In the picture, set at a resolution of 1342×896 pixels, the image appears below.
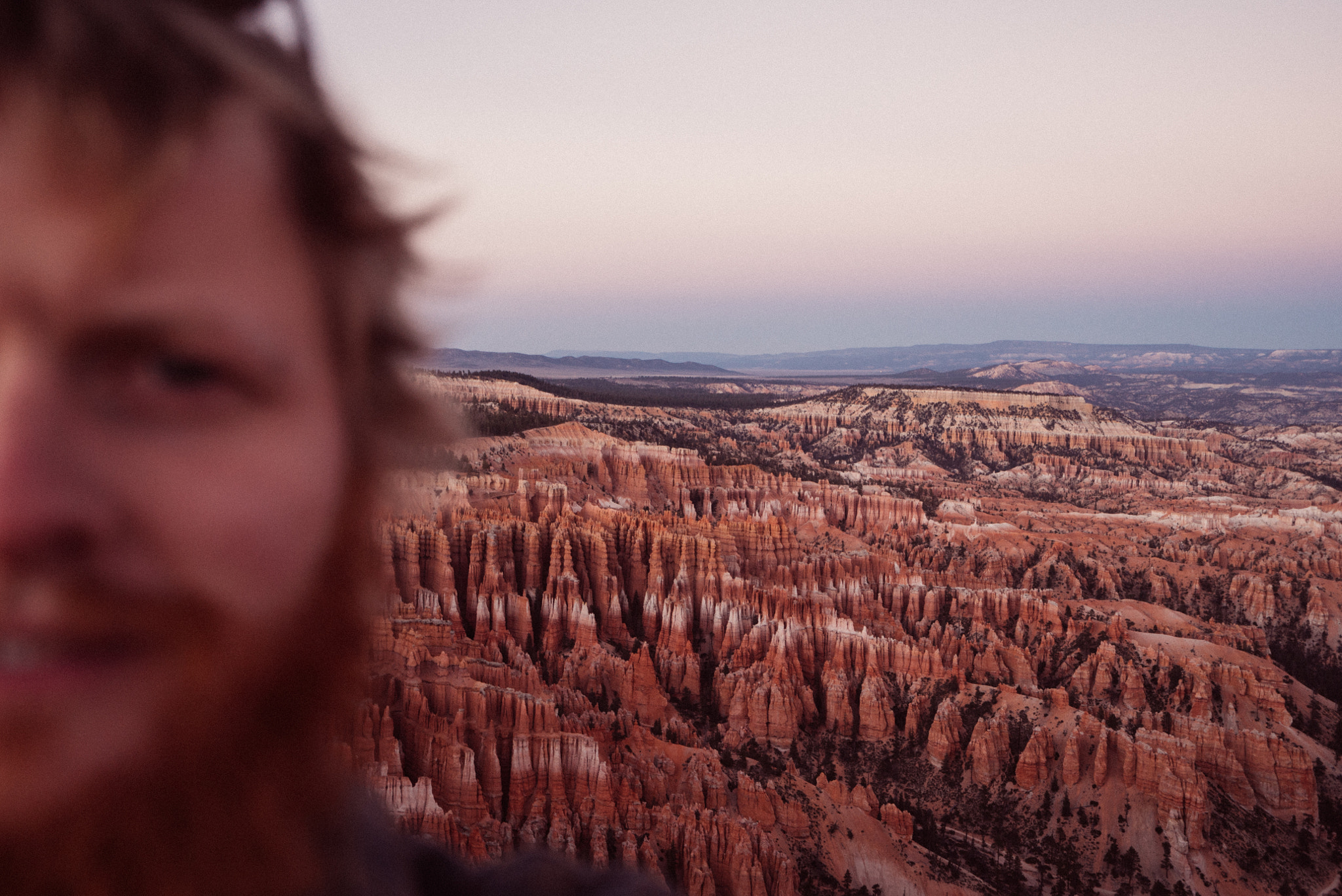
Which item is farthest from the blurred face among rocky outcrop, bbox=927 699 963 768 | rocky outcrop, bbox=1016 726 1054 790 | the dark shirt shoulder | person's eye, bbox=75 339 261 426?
rocky outcrop, bbox=927 699 963 768

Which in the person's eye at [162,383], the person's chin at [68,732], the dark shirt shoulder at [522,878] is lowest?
the dark shirt shoulder at [522,878]

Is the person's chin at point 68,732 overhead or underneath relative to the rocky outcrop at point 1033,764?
overhead

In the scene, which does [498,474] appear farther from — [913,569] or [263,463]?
[263,463]

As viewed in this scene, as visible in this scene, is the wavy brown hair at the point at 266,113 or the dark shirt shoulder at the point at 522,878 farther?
the dark shirt shoulder at the point at 522,878

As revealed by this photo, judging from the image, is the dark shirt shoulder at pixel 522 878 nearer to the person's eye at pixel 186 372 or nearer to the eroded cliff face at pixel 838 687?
the eroded cliff face at pixel 838 687

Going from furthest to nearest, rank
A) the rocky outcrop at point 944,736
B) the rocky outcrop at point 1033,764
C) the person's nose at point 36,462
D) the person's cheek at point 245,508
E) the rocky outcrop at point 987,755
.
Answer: the rocky outcrop at point 944,736, the rocky outcrop at point 987,755, the rocky outcrop at point 1033,764, the person's cheek at point 245,508, the person's nose at point 36,462

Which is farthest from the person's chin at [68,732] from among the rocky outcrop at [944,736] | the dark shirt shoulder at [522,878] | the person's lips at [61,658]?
the rocky outcrop at [944,736]

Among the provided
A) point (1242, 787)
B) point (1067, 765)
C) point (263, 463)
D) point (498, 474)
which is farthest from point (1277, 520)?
point (263, 463)
